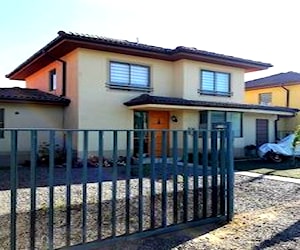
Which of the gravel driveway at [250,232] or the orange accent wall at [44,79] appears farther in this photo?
the orange accent wall at [44,79]

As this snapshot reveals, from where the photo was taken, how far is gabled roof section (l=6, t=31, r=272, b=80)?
15102 millimetres

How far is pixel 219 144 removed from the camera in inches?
242

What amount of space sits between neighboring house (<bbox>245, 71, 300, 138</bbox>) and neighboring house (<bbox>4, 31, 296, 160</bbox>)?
135 inches

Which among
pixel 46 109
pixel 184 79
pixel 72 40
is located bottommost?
pixel 46 109

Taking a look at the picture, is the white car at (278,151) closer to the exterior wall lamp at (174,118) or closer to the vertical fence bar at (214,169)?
the exterior wall lamp at (174,118)

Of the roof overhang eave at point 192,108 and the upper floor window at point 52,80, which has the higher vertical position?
the upper floor window at point 52,80

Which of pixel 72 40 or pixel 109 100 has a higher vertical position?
pixel 72 40

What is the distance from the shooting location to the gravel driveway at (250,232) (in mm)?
4906

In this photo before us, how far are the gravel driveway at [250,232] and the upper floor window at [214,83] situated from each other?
11714mm

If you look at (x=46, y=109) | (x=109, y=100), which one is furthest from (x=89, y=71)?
(x=46, y=109)

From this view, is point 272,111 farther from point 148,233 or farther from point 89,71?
point 148,233

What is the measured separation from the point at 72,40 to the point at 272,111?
1239 centimetres

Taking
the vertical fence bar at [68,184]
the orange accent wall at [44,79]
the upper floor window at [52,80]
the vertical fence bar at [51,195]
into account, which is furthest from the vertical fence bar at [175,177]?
the upper floor window at [52,80]

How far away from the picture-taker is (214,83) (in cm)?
1966
